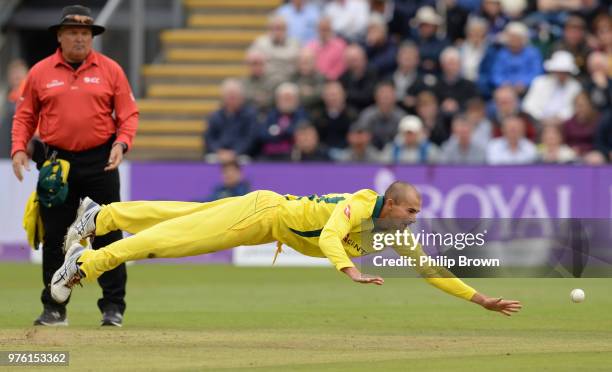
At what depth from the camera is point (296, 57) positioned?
2311 centimetres

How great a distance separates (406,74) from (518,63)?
174 cm

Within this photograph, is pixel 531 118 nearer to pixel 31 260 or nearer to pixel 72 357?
pixel 31 260

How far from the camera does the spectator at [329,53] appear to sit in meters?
23.0

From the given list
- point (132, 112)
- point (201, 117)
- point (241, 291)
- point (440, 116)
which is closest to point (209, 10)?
point (201, 117)

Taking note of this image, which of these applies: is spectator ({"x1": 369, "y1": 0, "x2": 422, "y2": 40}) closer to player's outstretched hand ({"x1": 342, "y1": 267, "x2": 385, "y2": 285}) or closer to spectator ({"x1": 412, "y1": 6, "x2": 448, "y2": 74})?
spectator ({"x1": 412, "y1": 6, "x2": 448, "y2": 74})

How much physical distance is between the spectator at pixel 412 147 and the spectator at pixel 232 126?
2.27 meters

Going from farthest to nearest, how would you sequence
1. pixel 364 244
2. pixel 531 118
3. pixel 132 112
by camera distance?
1. pixel 531 118
2. pixel 132 112
3. pixel 364 244

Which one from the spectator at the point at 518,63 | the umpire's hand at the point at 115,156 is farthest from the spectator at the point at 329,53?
the umpire's hand at the point at 115,156

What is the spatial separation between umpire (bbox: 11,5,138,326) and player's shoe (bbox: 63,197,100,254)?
15.2 inches

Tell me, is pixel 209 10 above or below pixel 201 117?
above

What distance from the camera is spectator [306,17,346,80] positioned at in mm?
22953

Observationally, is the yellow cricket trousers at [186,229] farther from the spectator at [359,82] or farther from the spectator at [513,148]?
the spectator at [359,82]

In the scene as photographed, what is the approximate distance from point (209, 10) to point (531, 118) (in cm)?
754

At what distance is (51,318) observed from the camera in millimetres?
12062
